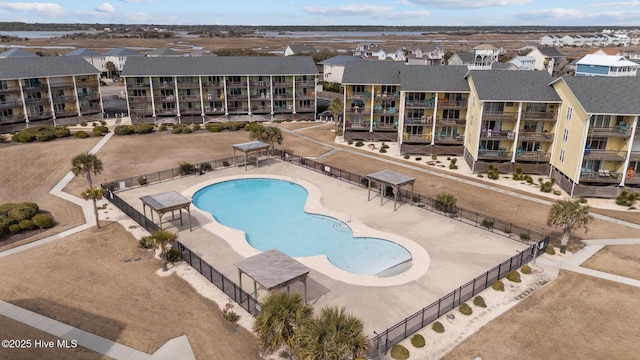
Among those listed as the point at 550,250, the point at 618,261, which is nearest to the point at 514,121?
the point at 550,250

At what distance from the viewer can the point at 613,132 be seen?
160ft

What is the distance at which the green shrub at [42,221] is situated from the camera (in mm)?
40250

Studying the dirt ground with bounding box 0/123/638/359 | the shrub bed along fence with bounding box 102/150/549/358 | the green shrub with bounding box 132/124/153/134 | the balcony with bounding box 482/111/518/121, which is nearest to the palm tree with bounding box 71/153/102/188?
the shrub bed along fence with bounding box 102/150/549/358

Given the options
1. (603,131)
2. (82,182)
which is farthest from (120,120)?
(603,131)

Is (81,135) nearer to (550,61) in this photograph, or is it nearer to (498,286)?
(498,286)

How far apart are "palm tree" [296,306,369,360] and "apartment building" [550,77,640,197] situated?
4133 cm

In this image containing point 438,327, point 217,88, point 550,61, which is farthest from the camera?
point 550,61

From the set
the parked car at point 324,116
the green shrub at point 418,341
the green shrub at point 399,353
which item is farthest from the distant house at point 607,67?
the green shrub at point 399,353

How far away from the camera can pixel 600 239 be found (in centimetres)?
3925

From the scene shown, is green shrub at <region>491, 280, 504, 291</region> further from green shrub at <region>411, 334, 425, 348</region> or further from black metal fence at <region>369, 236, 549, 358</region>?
green shrub at <region>411, 334, 425, 348</region>

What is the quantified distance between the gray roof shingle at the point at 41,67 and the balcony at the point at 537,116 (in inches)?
3088

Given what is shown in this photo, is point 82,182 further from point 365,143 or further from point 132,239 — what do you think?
point 365,143

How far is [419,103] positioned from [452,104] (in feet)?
16.2

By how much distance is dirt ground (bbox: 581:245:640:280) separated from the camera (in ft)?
111
